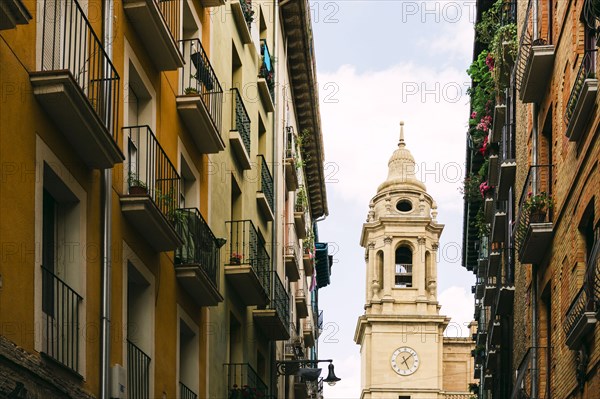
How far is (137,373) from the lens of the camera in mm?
18719

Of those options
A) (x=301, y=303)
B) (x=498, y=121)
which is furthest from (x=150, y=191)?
(x=301, y=303)

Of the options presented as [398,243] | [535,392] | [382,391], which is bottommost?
[535,392]

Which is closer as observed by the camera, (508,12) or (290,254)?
(508,12)

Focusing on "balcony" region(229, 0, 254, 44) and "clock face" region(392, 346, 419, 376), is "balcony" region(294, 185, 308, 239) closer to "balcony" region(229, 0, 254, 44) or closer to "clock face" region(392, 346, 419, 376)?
"balcony" region(229, 0, 254, 44)

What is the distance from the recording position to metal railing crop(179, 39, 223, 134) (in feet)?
73.9

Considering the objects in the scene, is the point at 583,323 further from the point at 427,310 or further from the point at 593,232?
the point at 427,310

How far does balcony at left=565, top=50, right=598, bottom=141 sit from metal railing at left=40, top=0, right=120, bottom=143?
5.43 metres

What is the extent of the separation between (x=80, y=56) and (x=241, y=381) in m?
12.2

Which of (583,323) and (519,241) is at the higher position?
(519,241)

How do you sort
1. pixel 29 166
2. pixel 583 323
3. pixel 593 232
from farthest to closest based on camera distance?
pixel 593 232 < pixel 583 323 < pixel 29 166

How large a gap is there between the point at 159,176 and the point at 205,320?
15.2 ft

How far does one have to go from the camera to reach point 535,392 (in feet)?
79.5

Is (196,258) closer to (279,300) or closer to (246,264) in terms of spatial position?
(246,264)

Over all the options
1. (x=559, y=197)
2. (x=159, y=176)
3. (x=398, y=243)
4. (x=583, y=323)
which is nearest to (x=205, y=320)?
(x=159, y=176)
